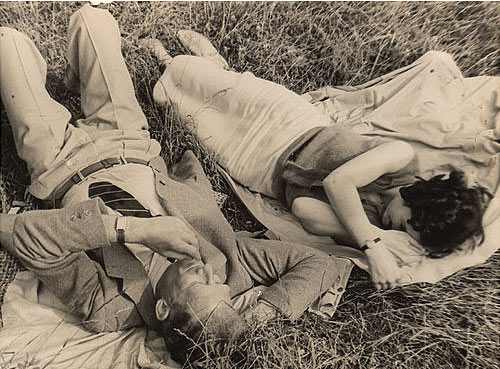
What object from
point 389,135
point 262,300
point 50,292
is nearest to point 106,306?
point 50,292

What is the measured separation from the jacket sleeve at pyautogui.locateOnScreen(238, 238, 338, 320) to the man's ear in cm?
27

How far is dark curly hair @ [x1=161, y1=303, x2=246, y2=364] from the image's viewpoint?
4.29 feet

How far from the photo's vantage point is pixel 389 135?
1.67 metres

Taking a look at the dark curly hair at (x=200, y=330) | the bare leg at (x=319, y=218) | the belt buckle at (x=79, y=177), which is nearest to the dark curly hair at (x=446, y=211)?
the bare leg at (x=319, y=218)

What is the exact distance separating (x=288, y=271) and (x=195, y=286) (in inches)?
12.0

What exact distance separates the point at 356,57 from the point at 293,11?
1.03 feet

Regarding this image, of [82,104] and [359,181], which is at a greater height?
[82,104]

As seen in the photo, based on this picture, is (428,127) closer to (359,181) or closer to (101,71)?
(359,181)

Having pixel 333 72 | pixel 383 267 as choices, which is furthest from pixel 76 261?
pixel 333 72

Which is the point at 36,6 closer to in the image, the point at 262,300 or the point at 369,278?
the point at 262,300

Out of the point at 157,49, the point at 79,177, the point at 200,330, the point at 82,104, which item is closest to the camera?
the point at 200,330

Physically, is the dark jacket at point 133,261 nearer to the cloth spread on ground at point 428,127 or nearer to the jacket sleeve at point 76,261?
the jacket sleeve at point 76,261

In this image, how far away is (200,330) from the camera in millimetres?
1319

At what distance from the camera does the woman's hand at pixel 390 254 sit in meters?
1.47
